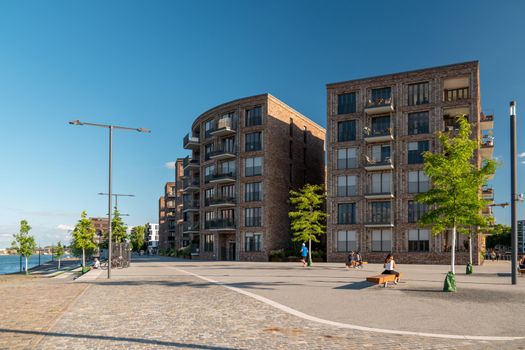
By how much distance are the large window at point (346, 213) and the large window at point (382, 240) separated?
8.31ft

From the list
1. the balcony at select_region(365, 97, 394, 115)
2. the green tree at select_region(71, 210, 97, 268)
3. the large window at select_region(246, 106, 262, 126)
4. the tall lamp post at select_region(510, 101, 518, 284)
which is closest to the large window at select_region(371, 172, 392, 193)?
the balcony at select_region(365, 97, 394, 115)

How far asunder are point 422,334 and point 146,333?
588 cm

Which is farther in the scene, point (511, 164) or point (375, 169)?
point (375, 169)

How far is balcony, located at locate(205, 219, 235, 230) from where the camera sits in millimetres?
53416

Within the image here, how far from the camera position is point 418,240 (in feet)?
145

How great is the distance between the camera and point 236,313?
12945mm

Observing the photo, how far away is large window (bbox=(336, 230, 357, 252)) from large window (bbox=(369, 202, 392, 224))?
8.12 feet

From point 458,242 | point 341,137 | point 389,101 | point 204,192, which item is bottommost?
point 458,242

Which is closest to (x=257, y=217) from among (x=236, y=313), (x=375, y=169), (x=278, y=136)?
(x=278, y=136)

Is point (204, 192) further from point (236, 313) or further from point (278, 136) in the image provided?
point (236, 313)

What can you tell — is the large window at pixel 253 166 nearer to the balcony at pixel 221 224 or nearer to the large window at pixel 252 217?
the large window at pixel 252 217

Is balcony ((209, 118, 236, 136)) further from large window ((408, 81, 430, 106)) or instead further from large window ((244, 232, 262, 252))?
large window ((408, 81, 430, 106))

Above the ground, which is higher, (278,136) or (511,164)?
(278,136)

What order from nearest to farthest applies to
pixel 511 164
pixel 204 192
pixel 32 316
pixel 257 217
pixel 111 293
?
pixel 32 316 < pixel 111 293 < pixel 511 164 < pixel 257 217 < pixel 204 192
